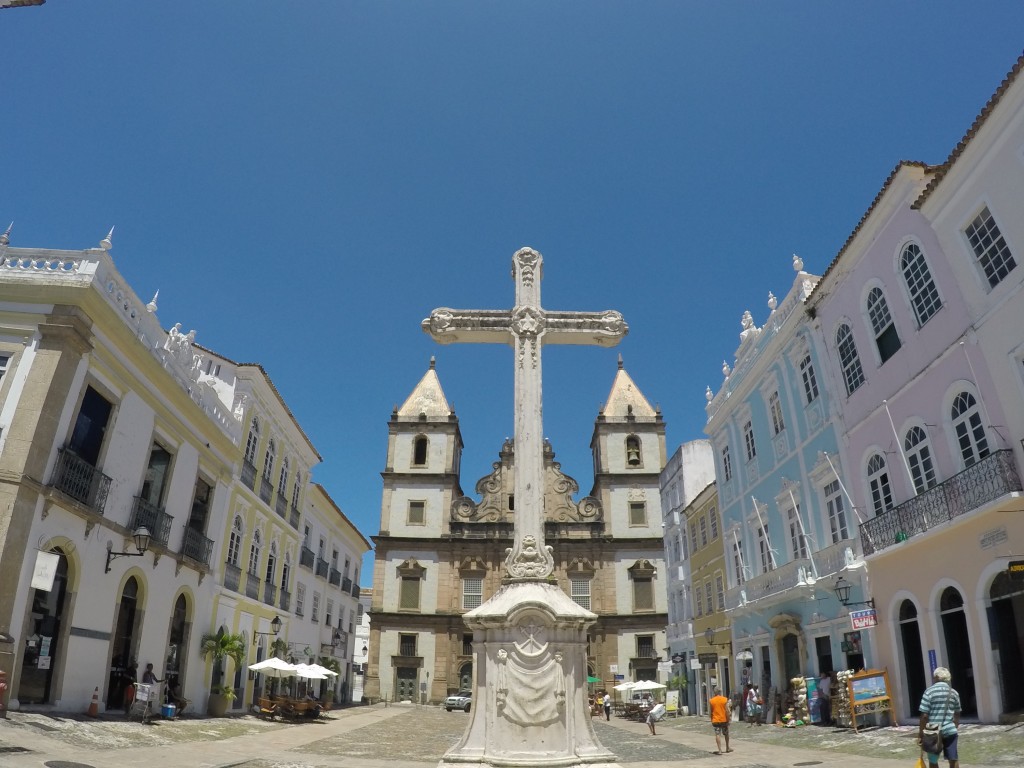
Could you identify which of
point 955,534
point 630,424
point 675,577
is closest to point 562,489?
point 630,424

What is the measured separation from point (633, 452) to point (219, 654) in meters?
32.2

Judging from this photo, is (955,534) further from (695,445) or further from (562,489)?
(562,489)

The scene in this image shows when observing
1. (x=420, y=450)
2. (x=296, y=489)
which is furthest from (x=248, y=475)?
(x=420, y=450)

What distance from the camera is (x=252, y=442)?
24172 millimetres

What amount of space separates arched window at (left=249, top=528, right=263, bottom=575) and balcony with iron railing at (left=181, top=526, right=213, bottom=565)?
3629 millimetres

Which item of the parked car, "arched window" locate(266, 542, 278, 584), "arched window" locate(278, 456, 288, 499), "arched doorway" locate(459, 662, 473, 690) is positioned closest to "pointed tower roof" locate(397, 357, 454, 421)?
"arched doorway" locate(459, 662, 473, 690)

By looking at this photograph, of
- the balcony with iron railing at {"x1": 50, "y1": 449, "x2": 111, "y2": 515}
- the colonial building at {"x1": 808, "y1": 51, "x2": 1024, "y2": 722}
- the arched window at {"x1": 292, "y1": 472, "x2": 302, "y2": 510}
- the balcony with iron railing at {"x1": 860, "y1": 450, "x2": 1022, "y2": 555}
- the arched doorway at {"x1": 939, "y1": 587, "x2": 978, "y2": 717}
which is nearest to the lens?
the balcony with iron railing at {"x1": 860, "y1": 450, "x2": 1022, "y2": 555}

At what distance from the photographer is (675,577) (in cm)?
3456

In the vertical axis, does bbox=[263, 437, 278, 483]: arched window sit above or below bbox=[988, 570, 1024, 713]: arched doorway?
above

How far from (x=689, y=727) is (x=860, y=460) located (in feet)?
38.1

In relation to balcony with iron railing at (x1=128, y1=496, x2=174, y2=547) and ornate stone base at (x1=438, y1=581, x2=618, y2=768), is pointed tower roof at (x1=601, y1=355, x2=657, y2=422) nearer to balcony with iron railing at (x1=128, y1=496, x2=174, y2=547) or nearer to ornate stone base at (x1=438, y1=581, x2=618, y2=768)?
balcony with iron railing at (x1=128, y1=496, x2=174, y2=547)

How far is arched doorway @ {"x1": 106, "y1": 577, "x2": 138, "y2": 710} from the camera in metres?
16.1

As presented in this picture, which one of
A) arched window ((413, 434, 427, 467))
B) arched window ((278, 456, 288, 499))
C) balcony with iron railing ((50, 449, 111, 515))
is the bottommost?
balcony with iron railing ((50, 449, 111, 515))

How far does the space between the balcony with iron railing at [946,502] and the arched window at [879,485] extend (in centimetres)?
49
